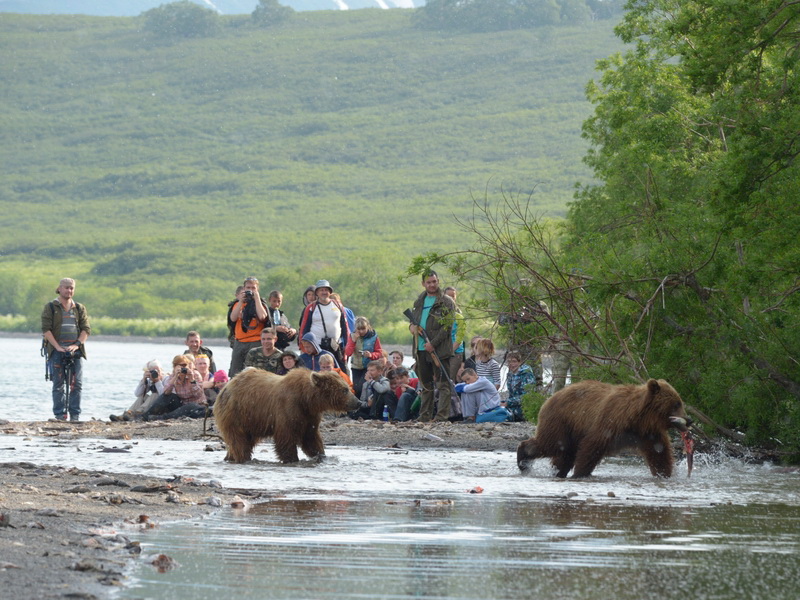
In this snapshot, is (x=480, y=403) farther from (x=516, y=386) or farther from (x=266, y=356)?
(x=266, y=356)

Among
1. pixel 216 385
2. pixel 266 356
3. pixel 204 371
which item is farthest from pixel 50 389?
pixel 266 356

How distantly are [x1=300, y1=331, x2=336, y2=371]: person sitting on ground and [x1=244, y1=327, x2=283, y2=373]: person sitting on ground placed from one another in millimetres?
1247

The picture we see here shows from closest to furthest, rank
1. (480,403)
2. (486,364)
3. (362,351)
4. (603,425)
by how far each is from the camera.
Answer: (603,425)
(480,403)
(486,364)
(362,351)

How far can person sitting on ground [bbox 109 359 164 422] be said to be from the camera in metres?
19.5

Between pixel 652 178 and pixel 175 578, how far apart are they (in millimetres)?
10147

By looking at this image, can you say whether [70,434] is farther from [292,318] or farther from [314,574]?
[292,318]

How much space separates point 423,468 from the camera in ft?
42.0

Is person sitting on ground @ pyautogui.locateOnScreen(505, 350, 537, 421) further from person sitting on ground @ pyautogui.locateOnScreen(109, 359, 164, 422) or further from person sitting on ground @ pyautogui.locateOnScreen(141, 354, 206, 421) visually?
person sitting on ground @ pyautogui.locateOnScreen(109, 359, 164, 422)

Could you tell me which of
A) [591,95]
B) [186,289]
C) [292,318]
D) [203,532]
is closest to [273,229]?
[186,289]

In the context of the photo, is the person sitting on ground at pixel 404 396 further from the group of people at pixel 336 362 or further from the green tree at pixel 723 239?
the green tree at pixel 723 239

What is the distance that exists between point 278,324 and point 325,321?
34.0 inches

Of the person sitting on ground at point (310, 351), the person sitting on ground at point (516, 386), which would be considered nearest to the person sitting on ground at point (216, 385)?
the person sitting on ground at point (310, 351)

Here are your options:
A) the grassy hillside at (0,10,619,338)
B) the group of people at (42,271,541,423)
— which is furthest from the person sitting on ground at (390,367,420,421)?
the grassy hillside at (0,10,619,338)

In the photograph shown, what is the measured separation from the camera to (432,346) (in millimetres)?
18172
